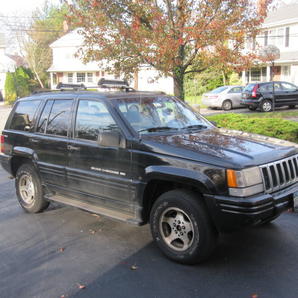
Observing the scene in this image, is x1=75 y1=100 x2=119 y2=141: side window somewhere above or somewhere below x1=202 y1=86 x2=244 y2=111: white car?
below

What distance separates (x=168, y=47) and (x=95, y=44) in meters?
2.40

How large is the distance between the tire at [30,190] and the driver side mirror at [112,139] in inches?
71.2

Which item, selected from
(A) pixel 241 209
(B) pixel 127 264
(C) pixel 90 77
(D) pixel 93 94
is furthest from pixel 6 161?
(C) pixel 90 77

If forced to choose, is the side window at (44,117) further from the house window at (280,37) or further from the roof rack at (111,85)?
the house window at (280,37)

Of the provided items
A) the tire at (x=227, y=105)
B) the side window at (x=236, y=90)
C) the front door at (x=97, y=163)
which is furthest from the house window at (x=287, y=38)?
the front door at (x=97, y=163)

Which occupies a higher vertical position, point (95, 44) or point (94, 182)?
point (95, 44)

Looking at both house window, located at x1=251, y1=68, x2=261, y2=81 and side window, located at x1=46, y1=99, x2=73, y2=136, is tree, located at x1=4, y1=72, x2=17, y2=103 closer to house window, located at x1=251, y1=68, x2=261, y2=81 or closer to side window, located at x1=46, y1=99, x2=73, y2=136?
house window, located at x1=251, y1=68, x2=261, y2=81

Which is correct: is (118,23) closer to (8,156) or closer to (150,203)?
(8,156)

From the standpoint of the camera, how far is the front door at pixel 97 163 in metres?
4.61

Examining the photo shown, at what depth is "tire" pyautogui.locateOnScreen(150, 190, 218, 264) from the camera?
13.1ft

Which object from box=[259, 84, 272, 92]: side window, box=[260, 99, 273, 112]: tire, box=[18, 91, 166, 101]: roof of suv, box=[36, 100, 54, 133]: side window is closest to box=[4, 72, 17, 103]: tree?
box=[259, 84, 272, 92]: side window

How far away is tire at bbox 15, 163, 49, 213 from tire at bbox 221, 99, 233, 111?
1758 centimetres

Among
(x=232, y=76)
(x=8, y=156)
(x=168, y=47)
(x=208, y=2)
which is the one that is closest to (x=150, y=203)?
(x=8, y=156)

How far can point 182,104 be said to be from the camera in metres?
5.62
